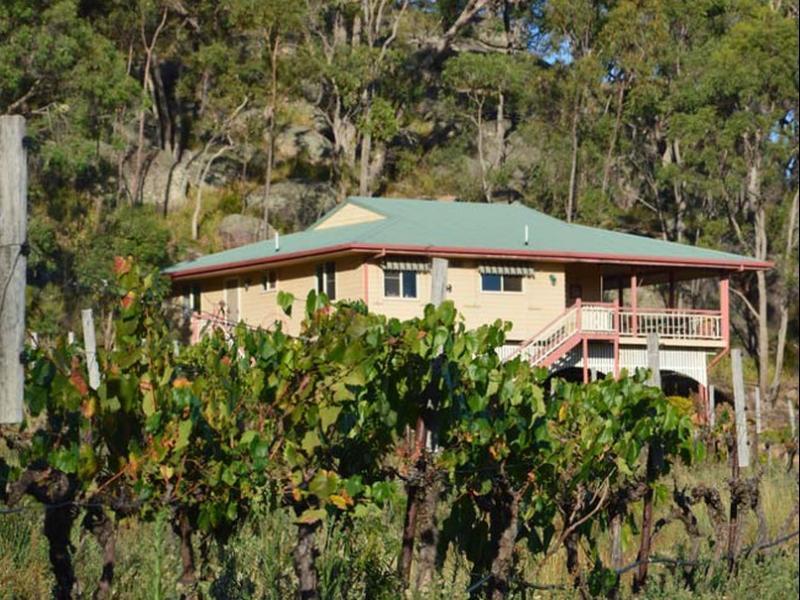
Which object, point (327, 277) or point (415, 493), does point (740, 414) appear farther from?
point (327, 277)

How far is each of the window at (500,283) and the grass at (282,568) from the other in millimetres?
24523

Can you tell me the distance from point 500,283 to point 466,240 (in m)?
1.34

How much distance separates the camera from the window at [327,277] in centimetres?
3772

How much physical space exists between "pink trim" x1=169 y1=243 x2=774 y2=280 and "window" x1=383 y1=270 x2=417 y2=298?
37.9 inches

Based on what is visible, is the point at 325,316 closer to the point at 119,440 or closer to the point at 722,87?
the point at 119,440

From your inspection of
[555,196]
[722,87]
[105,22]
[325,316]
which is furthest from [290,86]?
[325,316]

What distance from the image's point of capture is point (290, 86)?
5012 centimetres

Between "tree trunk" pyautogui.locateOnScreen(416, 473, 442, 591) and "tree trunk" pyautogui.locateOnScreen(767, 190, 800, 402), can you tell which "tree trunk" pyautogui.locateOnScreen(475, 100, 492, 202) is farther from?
"tree trunk" pyautogui.locateOnScreen(416, 473, 442, 591)

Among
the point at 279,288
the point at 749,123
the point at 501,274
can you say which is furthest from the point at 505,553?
the point at 749,123

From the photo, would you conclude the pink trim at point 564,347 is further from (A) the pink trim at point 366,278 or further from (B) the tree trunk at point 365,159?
(B) the tree trunk at point 365,159

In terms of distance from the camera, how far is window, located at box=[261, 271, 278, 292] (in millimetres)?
39812

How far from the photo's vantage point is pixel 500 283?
3769cm

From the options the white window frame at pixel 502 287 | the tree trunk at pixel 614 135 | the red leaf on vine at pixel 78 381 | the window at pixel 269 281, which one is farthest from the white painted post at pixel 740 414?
the tree trunk at pixel 614 135

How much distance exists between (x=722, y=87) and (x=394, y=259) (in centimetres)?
1529
